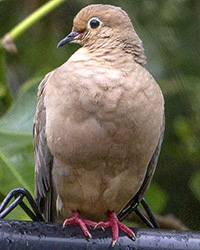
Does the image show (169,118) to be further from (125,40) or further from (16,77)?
(125,40)

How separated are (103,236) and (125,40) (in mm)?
657

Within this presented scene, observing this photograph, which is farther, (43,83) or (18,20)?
(18,20)

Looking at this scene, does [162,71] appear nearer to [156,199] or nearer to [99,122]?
[156,199]

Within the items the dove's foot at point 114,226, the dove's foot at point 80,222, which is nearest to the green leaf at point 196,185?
the dove's foot at point 114,226

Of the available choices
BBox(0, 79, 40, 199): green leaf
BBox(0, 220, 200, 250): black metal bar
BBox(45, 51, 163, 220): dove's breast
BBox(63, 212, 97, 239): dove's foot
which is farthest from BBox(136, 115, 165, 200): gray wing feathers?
BBox(0, 220, 200, 250): black metal bar

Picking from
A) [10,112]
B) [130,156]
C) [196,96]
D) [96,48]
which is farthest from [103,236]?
[196,96]

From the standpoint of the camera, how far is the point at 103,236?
1.53m

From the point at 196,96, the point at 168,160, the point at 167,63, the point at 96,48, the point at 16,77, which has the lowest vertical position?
the point at 168,160

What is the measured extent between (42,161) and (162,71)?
99 cm

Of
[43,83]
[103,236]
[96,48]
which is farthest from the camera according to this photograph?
[43,83]

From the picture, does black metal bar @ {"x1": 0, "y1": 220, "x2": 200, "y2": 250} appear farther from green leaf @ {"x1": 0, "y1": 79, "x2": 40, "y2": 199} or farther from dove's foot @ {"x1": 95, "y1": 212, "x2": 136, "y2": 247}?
green leaf @ {"x1": 0, "y1": 79, "x2": 40, "y2": 199}

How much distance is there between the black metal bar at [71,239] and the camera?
4.45 feet

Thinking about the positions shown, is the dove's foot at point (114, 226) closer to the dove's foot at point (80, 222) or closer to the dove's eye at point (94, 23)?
the dove's foot at point (80, 222)

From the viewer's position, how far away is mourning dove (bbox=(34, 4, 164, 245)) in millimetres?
1707
